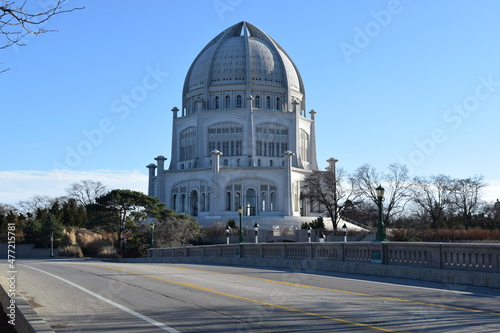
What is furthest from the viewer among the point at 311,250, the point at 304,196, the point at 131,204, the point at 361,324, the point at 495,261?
the point at 304,196

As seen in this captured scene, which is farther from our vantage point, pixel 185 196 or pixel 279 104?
pixel 279 104

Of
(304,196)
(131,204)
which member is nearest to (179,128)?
(304,196)

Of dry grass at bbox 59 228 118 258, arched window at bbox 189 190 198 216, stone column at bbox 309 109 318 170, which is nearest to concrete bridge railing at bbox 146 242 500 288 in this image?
dry grass at bbox 59 228 118 258

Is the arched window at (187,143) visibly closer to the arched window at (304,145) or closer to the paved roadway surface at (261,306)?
the arched window at (304,145)

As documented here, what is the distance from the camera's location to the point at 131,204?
68812 mm

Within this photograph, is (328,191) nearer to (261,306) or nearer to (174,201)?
(174,201)

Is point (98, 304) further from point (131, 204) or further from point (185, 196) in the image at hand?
point (185, 196)

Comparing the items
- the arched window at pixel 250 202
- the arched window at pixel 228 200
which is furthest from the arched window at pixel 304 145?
the arched window at pixel 228 200

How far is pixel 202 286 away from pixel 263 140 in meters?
78.1

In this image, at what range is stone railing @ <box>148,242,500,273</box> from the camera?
16844 mm

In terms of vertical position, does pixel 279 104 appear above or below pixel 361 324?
above

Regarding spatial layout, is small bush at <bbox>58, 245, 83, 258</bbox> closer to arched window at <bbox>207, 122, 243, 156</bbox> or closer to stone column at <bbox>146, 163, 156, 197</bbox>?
stone column at <bbox>146, 163, 156, 197</bbox>

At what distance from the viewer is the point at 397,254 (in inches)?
811

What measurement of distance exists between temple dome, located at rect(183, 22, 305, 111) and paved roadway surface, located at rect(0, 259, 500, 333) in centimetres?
8031
